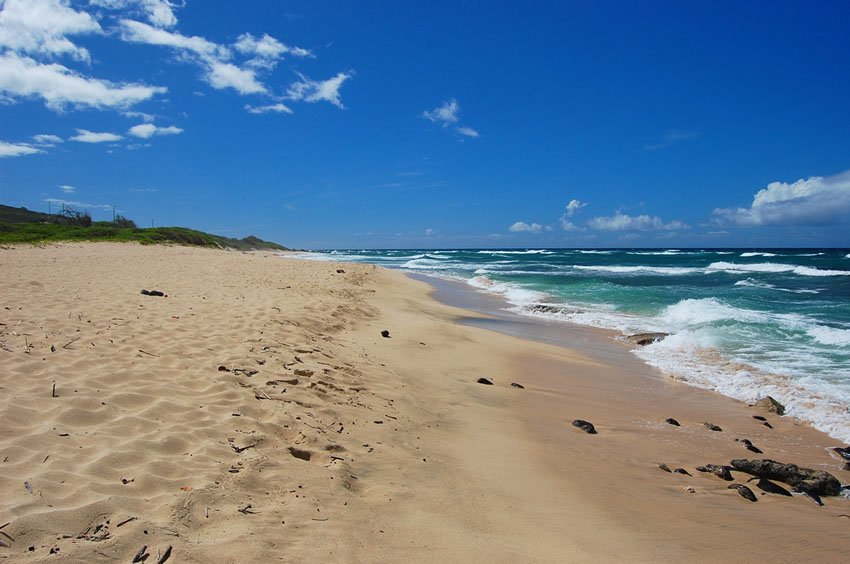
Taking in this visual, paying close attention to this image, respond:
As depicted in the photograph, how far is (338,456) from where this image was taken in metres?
3.81

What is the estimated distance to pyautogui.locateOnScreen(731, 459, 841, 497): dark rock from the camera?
172 inches

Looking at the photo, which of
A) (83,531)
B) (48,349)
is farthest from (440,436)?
(48,349)

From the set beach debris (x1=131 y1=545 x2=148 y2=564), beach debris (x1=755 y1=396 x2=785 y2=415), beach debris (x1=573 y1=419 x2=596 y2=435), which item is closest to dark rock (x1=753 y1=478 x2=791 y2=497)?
beach debris (x1=573 y1=419 x2=596 y2=435)

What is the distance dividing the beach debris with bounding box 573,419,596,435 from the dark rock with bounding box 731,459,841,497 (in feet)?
4.80

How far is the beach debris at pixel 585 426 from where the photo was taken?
5.64 metres

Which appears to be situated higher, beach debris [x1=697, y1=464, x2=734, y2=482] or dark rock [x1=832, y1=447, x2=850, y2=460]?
beach debris [x1=697, y1=464, x2=734, y2=482]

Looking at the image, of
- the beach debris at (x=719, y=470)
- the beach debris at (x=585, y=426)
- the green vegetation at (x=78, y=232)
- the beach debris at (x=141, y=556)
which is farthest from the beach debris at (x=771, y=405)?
the green vegetation at (x=78, y=232)

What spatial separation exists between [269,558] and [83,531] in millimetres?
984

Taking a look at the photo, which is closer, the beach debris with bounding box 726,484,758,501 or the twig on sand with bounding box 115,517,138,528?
the twig on sand with bounding box 115,517,138,528

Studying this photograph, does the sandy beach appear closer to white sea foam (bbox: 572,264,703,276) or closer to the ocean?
the ocean

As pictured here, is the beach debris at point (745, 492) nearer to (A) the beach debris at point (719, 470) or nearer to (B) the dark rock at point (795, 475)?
(A) the beach debris at point (719, 470)

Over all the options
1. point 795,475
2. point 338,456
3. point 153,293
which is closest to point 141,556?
point 338,456

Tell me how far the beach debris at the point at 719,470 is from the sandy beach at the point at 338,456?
0.37ft

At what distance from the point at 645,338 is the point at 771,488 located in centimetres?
745
